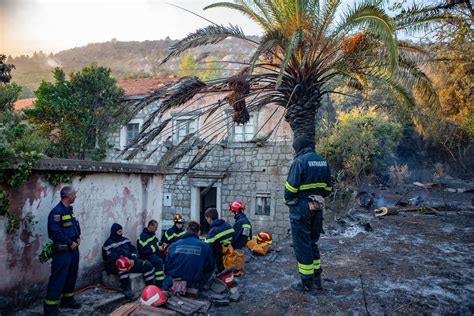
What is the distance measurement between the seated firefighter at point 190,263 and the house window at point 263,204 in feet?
27.8

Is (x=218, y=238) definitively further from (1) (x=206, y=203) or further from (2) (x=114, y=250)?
(1) (x=206, y=203)

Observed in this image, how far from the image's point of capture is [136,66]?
57312 mm

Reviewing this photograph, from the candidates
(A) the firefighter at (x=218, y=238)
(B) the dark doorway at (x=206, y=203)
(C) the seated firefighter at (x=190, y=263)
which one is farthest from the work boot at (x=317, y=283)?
(B) the dark doorway at (x=206, y=203)

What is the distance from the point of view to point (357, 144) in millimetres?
15094

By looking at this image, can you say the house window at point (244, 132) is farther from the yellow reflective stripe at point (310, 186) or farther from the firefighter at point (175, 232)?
the yellow reflective stripe at point (310, 186)

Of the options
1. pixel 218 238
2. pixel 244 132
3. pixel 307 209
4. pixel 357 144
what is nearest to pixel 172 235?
pixel 218 238

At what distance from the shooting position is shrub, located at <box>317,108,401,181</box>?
15.2m

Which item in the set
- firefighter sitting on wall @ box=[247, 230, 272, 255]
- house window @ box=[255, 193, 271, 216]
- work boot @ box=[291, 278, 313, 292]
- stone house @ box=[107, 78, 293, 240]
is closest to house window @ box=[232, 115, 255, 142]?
stone house @ box=[107, 78, 293, 240]

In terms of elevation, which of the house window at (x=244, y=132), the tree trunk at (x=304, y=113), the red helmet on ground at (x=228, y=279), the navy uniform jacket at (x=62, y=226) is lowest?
the red helmet on ground at (x=228, y=279)

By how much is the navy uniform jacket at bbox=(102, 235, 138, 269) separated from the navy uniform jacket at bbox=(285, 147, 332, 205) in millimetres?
3177

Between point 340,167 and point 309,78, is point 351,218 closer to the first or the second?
point 309,78

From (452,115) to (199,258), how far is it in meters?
14.3

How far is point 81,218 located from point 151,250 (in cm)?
155

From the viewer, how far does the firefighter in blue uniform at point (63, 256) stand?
14.0 ft
